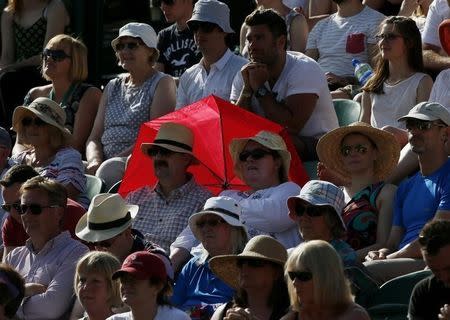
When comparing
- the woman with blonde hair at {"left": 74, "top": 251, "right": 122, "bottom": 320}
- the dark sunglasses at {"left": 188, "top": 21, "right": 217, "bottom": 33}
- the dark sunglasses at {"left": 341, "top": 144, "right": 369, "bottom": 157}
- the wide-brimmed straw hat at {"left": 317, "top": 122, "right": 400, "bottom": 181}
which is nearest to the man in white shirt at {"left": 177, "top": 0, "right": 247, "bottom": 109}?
the dark sunglasses at {"left": 188, "top": 21, "right": 217, "bottom": 33}

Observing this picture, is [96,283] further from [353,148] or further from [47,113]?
[47,113]

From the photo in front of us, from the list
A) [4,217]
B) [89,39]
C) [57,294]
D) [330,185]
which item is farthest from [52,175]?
[89,39]

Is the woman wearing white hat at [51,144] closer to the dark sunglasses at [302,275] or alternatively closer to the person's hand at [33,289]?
the person's hand at [33,289]

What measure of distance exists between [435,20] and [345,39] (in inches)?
37.0

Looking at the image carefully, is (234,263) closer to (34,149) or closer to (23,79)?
(34,149)

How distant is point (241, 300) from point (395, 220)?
5.09ft

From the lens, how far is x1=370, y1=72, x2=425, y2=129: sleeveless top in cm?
982

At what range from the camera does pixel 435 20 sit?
10.7 metres

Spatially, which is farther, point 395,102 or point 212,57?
point 212,57

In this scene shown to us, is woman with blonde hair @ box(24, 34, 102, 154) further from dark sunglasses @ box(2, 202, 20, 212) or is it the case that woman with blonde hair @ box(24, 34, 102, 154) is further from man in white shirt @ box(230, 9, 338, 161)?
dark sunglasses @ box(2, 202, 20, 212)

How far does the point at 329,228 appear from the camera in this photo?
8070mm

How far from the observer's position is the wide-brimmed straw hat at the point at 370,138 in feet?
29.0

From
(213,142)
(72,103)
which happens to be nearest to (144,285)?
(213,142)

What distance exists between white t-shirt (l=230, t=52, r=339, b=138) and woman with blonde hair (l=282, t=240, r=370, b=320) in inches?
129
